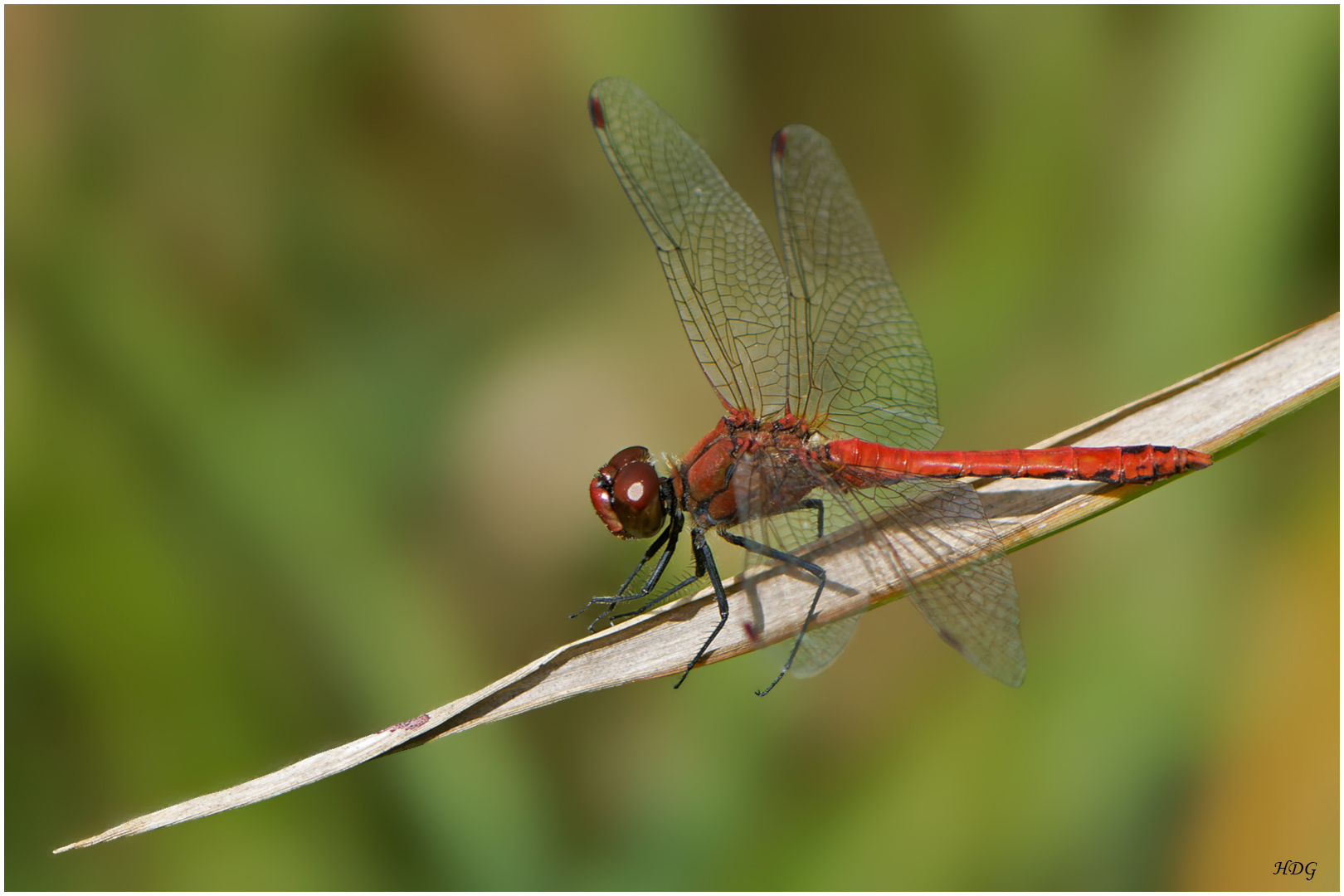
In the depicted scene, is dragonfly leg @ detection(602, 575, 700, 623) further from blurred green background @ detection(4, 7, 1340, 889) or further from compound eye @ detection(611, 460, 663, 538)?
blurred green background @ detection(4, 7, 1340, 889)

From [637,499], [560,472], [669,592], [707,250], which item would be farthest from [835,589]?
[560,472]

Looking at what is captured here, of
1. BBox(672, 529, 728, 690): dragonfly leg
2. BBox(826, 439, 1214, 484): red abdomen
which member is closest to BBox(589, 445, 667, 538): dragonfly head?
BBox(672, 529, 728, 690): dragonfly leg

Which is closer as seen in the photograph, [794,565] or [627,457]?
[794,565]

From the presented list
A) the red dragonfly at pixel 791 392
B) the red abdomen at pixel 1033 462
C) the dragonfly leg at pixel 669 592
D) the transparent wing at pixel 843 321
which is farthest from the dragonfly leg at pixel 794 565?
the transparent wing at pixel 843 321

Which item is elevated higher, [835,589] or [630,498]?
[630,498]

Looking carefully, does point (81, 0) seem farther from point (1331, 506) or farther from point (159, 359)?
point (1331, 506)

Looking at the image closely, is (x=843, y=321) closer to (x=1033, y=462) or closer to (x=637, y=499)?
(x=1033, y=462)

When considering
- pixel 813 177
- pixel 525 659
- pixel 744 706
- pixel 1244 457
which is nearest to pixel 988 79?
pixel 813 177

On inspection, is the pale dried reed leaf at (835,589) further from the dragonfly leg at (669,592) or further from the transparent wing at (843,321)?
the transparent wing at (843,321)
